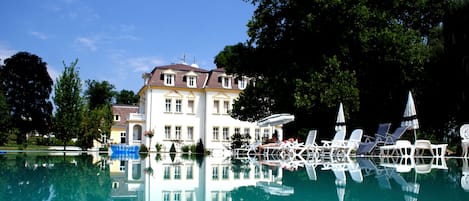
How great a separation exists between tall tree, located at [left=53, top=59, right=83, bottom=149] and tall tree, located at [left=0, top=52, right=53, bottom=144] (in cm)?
1822

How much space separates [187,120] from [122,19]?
18.9 meters

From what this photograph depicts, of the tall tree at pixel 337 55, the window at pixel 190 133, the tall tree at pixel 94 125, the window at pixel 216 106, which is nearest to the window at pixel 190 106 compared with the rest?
the window at pixel 190 133

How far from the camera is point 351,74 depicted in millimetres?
16531

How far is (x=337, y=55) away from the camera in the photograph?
17.6 meters

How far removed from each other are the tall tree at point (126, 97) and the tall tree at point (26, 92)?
20.2m

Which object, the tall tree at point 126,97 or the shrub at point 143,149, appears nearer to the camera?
the shrub at point 143,149

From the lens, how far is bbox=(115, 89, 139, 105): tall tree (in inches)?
2670

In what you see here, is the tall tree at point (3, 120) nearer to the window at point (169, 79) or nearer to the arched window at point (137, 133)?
the arched window at point (137, 133)

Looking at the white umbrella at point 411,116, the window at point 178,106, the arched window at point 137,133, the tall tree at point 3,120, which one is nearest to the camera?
the white umbrella at point 411,116

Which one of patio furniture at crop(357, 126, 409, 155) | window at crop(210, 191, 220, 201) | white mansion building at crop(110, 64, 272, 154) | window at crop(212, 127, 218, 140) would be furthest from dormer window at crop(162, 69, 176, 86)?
window at crop(210, 191, 220, 201)

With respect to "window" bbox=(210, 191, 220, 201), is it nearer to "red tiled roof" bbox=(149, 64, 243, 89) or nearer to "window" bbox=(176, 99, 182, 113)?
"red tiled roof" bbox=(149, 64, 243, 89)

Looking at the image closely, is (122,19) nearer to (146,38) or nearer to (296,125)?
(146,38)

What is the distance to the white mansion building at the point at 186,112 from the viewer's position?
35375 mm

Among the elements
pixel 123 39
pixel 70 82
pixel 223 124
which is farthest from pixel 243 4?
pixel 223 124
